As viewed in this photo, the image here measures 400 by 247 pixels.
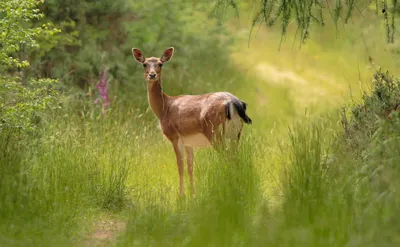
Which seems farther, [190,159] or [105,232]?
[190,159]

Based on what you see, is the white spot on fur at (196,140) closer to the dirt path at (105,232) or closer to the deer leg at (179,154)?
the deer leg at (179,154)

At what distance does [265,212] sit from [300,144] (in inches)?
35.4

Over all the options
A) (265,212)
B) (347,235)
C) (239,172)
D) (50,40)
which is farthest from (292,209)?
(50,40)

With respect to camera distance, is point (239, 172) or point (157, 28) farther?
point (157, 28)

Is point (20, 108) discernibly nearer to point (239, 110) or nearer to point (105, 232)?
point (105, 232)

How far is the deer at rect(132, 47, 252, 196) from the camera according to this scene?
9414mm

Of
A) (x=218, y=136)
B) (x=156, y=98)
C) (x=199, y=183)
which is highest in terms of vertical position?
(x=156, y=98)

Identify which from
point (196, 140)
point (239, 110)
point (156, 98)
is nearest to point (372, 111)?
point (239, 110)

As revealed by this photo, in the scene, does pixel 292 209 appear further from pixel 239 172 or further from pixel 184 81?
pixel 184 81

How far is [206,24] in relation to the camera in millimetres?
18938

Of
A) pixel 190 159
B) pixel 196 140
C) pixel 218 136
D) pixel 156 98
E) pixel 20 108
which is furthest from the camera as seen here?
pixel 156 98

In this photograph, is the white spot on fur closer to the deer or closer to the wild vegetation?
the deer

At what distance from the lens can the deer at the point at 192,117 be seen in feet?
30.9

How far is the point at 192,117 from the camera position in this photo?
987 centimetres
